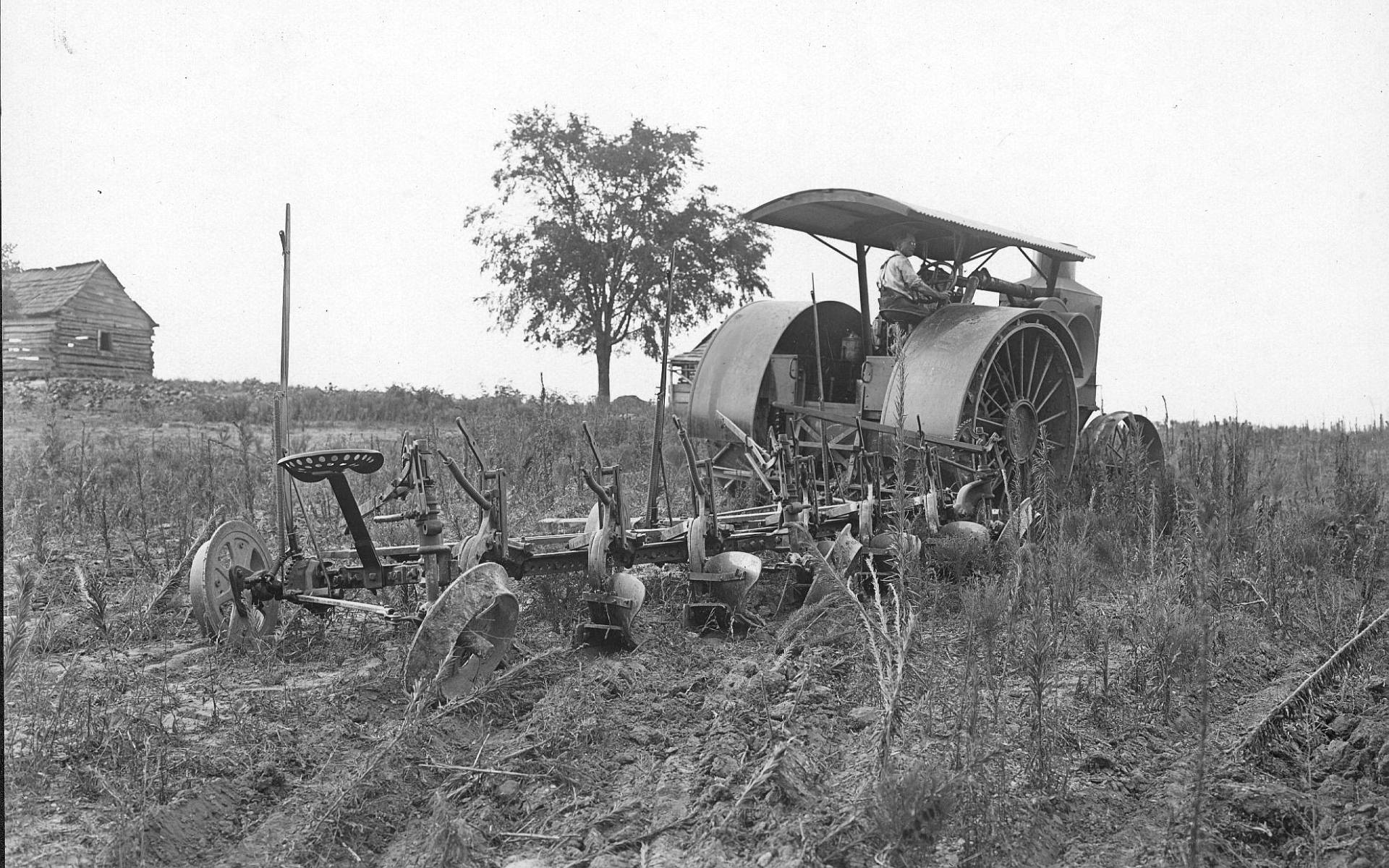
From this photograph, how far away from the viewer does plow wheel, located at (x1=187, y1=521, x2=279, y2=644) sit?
4.71m

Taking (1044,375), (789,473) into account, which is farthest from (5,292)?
(1044,375)

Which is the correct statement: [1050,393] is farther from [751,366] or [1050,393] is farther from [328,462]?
[328,462]

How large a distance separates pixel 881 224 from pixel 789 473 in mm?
2247

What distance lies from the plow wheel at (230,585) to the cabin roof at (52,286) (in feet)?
88.1

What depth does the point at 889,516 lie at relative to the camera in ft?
21.1

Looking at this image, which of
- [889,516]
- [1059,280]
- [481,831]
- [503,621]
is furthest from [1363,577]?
[481,831]

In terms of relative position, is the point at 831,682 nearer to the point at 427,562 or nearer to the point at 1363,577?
the point at 427,562

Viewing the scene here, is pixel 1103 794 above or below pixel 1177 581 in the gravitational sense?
below

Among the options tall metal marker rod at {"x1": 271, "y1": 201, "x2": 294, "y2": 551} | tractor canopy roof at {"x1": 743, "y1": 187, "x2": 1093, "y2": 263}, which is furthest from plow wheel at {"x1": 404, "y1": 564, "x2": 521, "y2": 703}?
tractor canopy roof at {"x1": 743, "y1": 187, "x2": 1093, "y2": 263}

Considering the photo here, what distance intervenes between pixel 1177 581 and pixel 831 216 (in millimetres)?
3735

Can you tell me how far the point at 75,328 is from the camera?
1163 inches

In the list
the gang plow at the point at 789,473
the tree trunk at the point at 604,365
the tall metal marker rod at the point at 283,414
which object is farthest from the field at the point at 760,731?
the tree trunk at the point at 604,365

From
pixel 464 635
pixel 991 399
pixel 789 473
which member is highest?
pixel 991 399

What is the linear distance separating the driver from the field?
2.50 m
